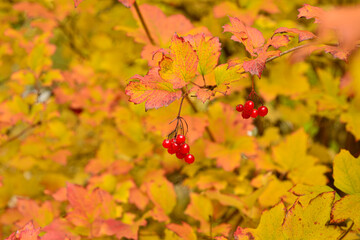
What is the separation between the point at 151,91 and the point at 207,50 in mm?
210

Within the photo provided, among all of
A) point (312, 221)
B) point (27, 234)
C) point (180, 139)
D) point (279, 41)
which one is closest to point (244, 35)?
point (279, 41)

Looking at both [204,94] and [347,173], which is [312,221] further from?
[204,94]

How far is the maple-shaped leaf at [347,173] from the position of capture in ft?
2.72

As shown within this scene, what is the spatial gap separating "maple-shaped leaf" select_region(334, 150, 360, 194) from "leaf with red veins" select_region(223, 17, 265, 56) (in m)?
0.38

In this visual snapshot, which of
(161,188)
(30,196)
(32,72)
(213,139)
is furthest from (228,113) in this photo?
(30,196)

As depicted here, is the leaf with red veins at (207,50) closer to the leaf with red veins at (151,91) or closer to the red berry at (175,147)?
the leaf with red veins at (151,91)

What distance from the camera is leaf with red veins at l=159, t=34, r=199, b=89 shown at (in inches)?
32.7

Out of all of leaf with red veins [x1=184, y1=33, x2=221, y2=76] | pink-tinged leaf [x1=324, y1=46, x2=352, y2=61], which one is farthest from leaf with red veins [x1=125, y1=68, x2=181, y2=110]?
pink-tinged leaf [x1=324, y1=46, x2=352, y2=61]

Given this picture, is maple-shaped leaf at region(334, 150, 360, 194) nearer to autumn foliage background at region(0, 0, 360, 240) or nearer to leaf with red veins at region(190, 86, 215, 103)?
autumn foliage background at region(0, 0, 360, 240)

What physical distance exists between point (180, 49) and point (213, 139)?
2.26 ft

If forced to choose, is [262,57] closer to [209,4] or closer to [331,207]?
[331,207]

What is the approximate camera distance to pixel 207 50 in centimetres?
91

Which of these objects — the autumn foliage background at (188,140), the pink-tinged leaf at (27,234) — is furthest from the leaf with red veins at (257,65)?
the pink-tinged leaf at (27,234)

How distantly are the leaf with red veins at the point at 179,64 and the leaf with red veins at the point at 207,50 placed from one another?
8cm
